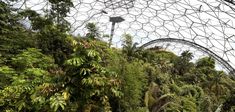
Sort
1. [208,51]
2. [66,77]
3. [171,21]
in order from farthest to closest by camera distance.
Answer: [208,51]
[171,21]
[66,77]

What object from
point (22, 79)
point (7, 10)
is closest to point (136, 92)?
point (22, 79)

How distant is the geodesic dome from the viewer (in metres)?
25.5

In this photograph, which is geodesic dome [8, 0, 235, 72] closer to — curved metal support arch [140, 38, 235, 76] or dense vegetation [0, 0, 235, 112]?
curved metal support arch [140, 38, 235, 76]

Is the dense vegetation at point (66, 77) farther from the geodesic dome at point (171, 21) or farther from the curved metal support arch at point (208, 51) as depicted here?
the curved metal support arch at point (208, 51)

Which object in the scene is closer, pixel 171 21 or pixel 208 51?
pixel 171 21

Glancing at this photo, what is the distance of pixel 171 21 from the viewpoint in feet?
98.1

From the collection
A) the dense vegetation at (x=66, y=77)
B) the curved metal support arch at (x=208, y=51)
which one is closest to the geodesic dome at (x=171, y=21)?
the curved metal support arch at (x=208, y=51)

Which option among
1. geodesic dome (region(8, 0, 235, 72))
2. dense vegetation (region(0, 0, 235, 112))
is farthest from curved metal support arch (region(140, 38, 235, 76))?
dense vegetation (region(0, 0, 235, 112))

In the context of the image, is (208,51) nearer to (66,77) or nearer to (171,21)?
(171,21)

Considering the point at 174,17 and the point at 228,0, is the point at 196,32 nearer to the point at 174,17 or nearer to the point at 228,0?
the point at 174,17

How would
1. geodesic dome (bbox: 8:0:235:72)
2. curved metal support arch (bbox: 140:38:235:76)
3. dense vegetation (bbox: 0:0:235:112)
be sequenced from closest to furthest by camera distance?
dense vegetation (bbox: 0:0:235:112), geodesic dome (bbox: 8:0:235:72), curved metal support arch (bbox: 140:38:235:76)

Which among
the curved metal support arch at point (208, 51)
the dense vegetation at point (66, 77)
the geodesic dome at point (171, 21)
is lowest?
the dense vegetation at point (66, 77)

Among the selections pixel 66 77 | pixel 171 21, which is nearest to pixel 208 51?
pixel 171 21

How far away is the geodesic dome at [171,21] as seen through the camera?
25.5 m
